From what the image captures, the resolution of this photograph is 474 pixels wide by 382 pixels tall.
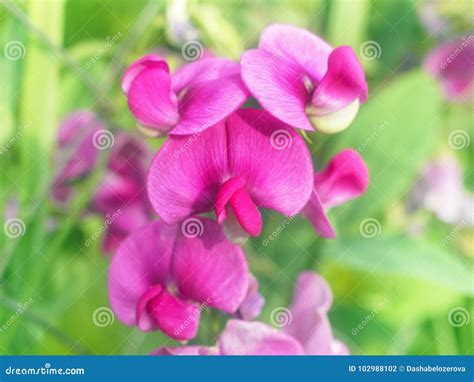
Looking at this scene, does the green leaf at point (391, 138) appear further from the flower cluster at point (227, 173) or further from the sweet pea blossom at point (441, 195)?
the flower cluster at point (227, 173)

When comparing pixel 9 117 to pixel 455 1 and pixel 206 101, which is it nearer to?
pixel 206 101

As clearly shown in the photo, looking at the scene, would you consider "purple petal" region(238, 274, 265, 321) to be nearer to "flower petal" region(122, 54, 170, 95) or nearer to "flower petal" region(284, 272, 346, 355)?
"flower petal" region(284, 272, 346, 355)

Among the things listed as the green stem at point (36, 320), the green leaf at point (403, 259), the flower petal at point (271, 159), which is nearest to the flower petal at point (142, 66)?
the flower petal at point (271, 159)

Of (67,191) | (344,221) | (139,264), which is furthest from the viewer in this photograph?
(344,221)

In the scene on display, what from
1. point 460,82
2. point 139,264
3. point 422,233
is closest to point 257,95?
point 139,264

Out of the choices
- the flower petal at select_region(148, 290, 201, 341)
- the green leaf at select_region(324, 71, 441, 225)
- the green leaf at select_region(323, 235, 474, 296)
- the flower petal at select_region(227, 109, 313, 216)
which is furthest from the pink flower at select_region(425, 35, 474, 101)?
the flower petal at select_region(148, 290, 201, 341)

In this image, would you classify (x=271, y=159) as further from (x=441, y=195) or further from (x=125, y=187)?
(x=441, y=195)

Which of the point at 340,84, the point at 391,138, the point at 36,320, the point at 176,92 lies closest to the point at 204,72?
the point at 176,92
